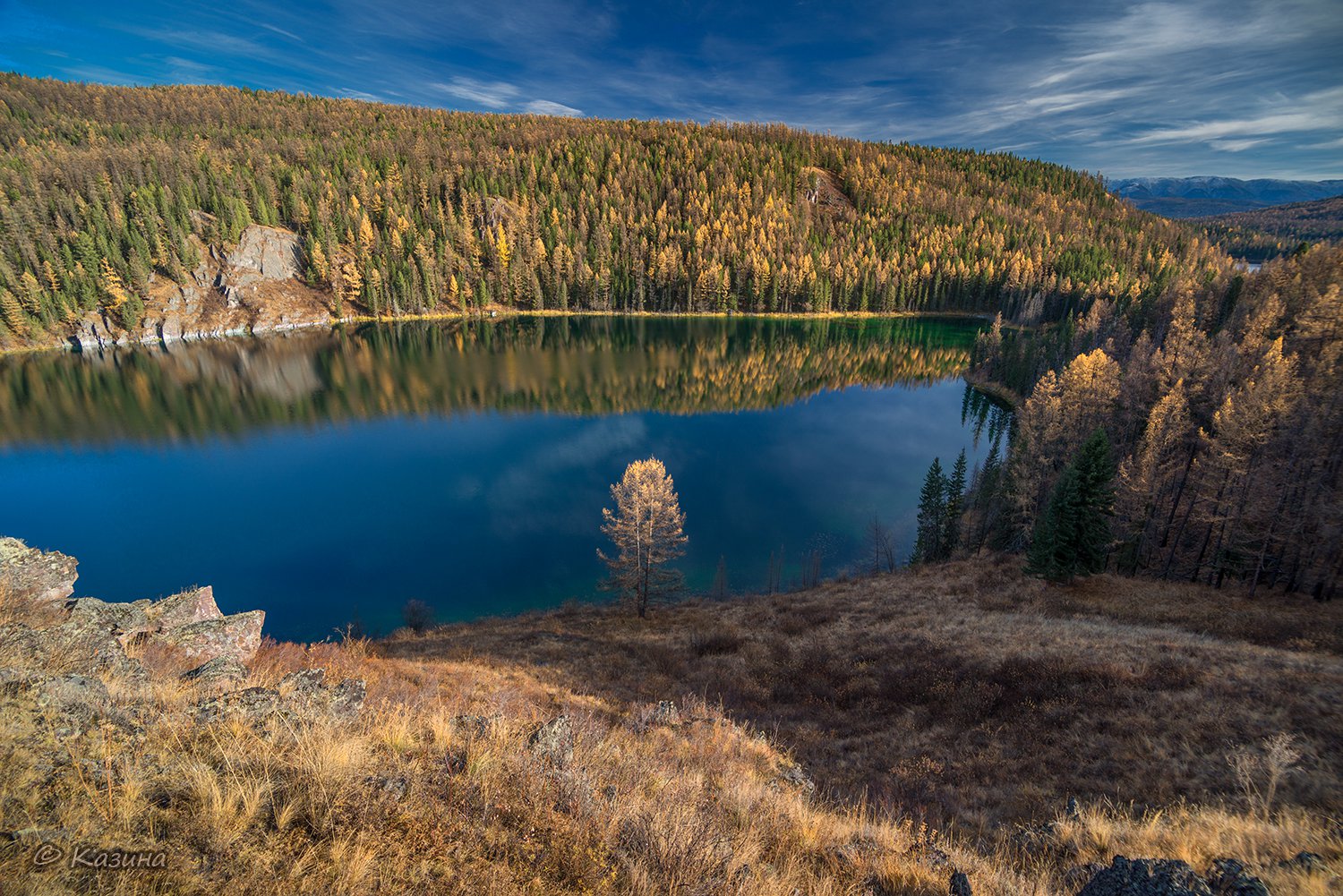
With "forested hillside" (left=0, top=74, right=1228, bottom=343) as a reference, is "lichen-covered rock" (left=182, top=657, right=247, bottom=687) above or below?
below

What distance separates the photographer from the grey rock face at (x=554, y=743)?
7953 mm

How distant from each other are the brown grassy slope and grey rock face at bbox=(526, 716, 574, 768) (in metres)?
6.41

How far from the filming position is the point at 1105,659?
18.2 metres

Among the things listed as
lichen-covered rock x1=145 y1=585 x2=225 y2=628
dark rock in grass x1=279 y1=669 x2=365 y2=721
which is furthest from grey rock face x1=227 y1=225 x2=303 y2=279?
dark rock in grass x1=279 y1=669 x2=365 y2=721

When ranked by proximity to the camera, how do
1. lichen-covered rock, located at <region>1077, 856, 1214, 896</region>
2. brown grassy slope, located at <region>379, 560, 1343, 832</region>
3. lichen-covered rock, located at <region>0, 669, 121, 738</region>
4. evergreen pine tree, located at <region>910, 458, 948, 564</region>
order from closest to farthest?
1. lichen-covered rock, located at <region>1077, 856, 1214, 896</region>
2. lichen-covered rock, located at <region>0, 669, 121, 738</region>
3. brown grassy slope, located at <region>379, 560, 1343, 832</region>
4. evergreen pine tree, located at <region>910, 458, 948, 564</region>

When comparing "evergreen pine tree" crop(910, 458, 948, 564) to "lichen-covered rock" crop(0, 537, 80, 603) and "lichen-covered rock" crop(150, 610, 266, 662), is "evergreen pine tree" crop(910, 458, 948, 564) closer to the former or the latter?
"lichen-covered rock" crop(150, 610, 266, 662)

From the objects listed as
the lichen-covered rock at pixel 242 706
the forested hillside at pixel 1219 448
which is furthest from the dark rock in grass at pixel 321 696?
the forested hillside at pixel 1219 448

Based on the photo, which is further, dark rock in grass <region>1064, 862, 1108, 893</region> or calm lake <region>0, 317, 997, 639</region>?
calm lake <region>0, 317, 997, 639</region>

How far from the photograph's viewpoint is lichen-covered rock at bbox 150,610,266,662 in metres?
13.6

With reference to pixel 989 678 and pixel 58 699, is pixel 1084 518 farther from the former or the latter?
pixel 58 699

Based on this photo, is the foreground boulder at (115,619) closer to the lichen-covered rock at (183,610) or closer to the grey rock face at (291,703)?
the lichen-covered rock at (183,610)

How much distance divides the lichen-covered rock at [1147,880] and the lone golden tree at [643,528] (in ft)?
86.7

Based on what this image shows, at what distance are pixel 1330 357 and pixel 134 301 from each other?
180646 millimetres

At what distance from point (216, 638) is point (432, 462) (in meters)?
44.8
